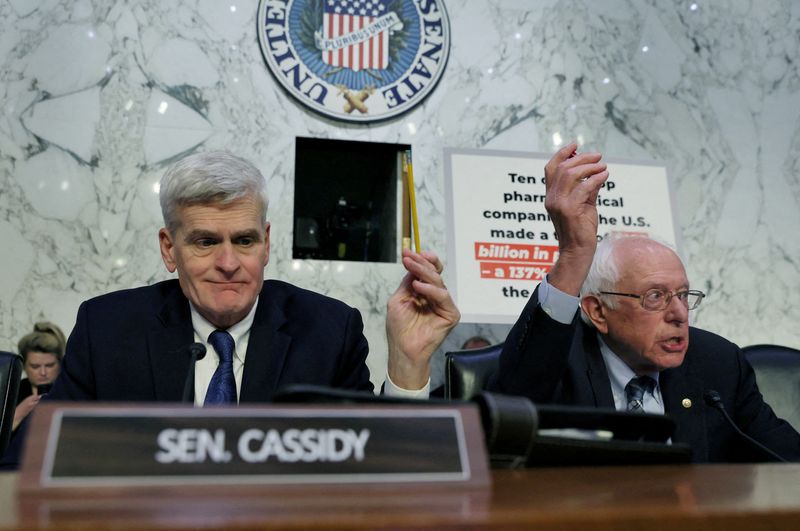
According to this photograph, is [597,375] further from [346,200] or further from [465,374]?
[346,200]

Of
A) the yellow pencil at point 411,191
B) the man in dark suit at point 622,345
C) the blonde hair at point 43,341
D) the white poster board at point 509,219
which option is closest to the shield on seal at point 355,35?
the yellow pencil at point 411,191

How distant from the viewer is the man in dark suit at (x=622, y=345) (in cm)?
174

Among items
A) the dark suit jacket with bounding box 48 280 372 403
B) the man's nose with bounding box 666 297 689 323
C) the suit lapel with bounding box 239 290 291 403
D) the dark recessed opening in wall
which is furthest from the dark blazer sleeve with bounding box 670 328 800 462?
the dark recessed opening in wall

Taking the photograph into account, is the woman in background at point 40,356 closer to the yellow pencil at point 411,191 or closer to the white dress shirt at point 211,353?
the yellow pencil at point 411,191

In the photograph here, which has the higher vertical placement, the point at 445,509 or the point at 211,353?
the point at 211,353

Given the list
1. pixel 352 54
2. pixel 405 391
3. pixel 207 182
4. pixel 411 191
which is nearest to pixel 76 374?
pixel 207 182

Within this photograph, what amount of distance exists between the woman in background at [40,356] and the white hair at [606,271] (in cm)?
232

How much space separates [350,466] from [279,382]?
1.21 m

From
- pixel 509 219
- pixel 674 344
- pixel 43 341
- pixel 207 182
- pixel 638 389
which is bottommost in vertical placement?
pixel 638 389

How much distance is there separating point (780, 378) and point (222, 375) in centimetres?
171

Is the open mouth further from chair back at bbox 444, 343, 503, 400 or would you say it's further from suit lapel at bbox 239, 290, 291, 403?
suit lapel at bbox 239, 290, 291, 403

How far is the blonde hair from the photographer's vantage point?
354cm

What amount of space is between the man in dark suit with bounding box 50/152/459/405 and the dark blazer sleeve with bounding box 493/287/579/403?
0.22m

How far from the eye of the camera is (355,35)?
13.6 feet
